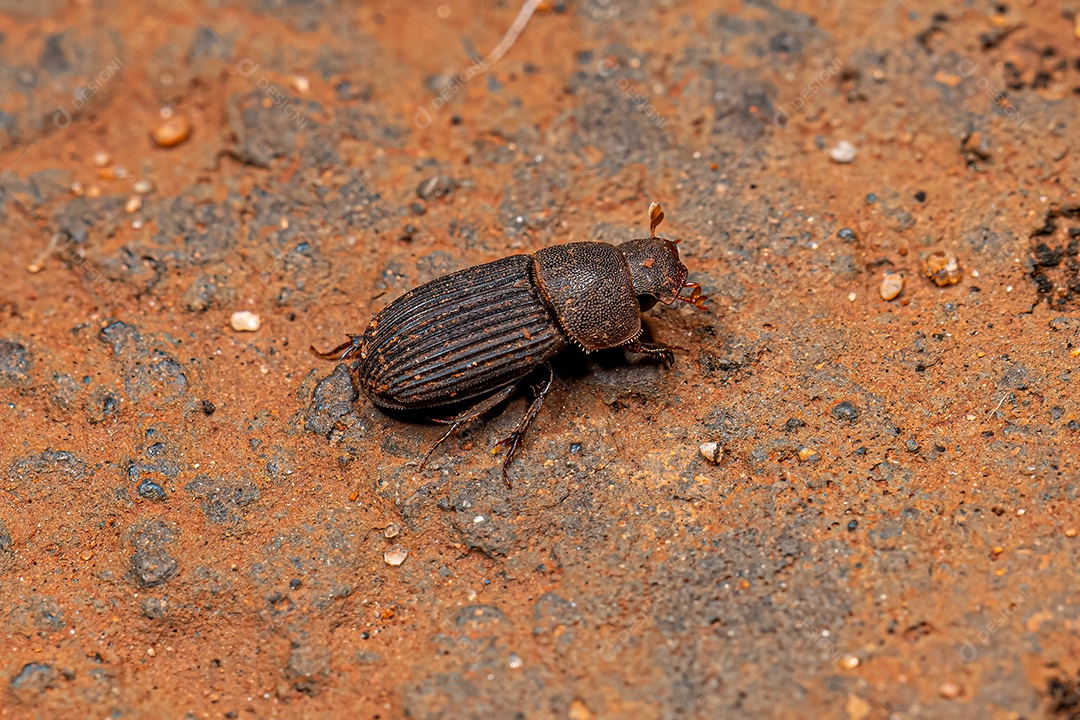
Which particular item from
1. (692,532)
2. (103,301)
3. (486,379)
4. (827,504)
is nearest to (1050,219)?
(827,504)

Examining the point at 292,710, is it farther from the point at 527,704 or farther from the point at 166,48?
the point at 166,48

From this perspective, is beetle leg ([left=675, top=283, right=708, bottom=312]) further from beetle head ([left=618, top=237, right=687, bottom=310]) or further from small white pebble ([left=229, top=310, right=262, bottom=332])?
small white pebble ([left=229, top=310, right=262, bottom=332])

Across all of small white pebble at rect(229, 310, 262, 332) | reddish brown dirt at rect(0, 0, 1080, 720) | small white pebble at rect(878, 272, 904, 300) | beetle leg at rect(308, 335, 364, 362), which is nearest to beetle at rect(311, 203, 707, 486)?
beetle leg at rect(308, 335, 364, 362)

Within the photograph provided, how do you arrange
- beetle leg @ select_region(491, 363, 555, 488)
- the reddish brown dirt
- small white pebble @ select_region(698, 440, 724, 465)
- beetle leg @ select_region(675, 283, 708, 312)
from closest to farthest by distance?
the reddish brown dirt, small white pebble @ select_region(698, 440, 724, 465), beetle leg @ select_region(491, 363, 555, 488), beetle leg @ select_region(675, 283, 708, 312)

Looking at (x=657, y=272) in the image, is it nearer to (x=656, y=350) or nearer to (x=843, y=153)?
(x=656, y=350)

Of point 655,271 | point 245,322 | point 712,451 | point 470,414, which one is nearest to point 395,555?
point 470,414

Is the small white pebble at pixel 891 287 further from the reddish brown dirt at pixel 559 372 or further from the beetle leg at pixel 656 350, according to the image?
the beetle leg at pixel 656 350

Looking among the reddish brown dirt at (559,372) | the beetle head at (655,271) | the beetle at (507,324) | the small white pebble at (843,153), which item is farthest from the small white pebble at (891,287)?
the beetle head at (655,271)
